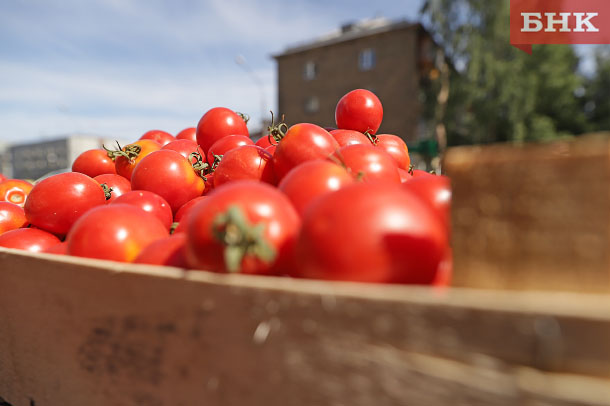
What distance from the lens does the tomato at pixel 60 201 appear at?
166 cm

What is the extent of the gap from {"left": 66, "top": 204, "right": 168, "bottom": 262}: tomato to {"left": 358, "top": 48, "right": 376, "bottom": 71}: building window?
77.3 feet

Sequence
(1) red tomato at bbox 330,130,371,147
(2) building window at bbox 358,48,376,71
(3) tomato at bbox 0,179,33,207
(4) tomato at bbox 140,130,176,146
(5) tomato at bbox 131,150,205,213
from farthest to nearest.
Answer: (2) building window at bbox 358,48,376,71, (4) tomato at bbox 140,130,176,146, (3) tomato at bbox 0,179,33,207, (1) red tomato at bbox 330,130,371,147, (5) tomato at bbox 131,150,205,213

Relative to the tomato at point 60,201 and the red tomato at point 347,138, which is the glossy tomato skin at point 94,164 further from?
the red tomato at point 347,138

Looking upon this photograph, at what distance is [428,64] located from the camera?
21.5m

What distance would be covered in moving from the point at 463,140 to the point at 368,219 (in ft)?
76.9

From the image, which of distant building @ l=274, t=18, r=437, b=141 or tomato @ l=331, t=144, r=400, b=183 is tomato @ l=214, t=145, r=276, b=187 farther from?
distant building @ l=274, t=18, r=437, b=141

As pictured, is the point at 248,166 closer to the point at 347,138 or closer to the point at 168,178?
the point at 168,178

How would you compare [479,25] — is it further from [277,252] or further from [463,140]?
[277,252]

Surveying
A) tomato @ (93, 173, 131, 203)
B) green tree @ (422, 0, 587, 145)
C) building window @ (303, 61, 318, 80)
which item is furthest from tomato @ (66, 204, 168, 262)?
building window @ (303, 61, 318, 80)

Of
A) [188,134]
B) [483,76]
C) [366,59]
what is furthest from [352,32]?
[188,134]

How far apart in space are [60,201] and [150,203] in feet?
1.29

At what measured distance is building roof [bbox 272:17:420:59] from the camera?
2161 centimetres

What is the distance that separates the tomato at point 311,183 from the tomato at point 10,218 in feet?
5.50

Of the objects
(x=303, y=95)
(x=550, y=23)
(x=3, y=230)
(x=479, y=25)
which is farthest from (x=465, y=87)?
(x=3, y=230)
